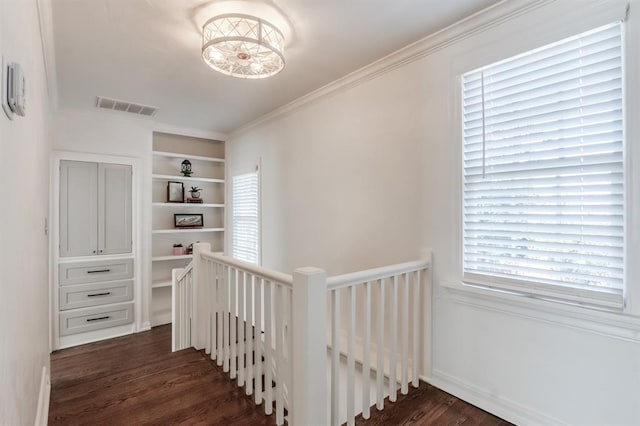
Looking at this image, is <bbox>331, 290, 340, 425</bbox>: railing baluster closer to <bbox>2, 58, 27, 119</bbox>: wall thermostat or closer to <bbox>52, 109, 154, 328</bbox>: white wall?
<bbox>2, 58, 27, 119</bbox>: wall thermostat

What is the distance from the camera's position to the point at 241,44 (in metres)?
1.96

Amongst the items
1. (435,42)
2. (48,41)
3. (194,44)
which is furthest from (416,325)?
(48,41)

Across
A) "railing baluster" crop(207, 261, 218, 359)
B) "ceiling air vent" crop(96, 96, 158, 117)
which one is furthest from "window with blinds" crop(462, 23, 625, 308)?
"ceiling air vent" crop(96, 96, 158, 117)

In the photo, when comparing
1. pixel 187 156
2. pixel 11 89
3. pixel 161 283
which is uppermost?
pixel 187 156

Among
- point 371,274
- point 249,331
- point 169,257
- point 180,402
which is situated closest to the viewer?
point 371,274

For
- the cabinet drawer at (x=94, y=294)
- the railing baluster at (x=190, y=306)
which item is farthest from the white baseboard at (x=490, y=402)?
the cabinet drawer at (x=94, y=294)

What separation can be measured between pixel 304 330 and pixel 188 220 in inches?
150

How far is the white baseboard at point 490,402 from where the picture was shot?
1.75m

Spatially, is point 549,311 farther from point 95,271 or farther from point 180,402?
point 95,271

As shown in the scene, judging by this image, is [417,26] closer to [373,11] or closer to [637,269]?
[373,11]

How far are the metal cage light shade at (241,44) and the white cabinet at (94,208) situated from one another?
264cm

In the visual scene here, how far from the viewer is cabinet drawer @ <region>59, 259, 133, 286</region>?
3.64 meters

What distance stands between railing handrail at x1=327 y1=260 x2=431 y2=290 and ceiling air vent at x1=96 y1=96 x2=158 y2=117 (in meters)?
3.17

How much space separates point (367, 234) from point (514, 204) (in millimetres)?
1144
